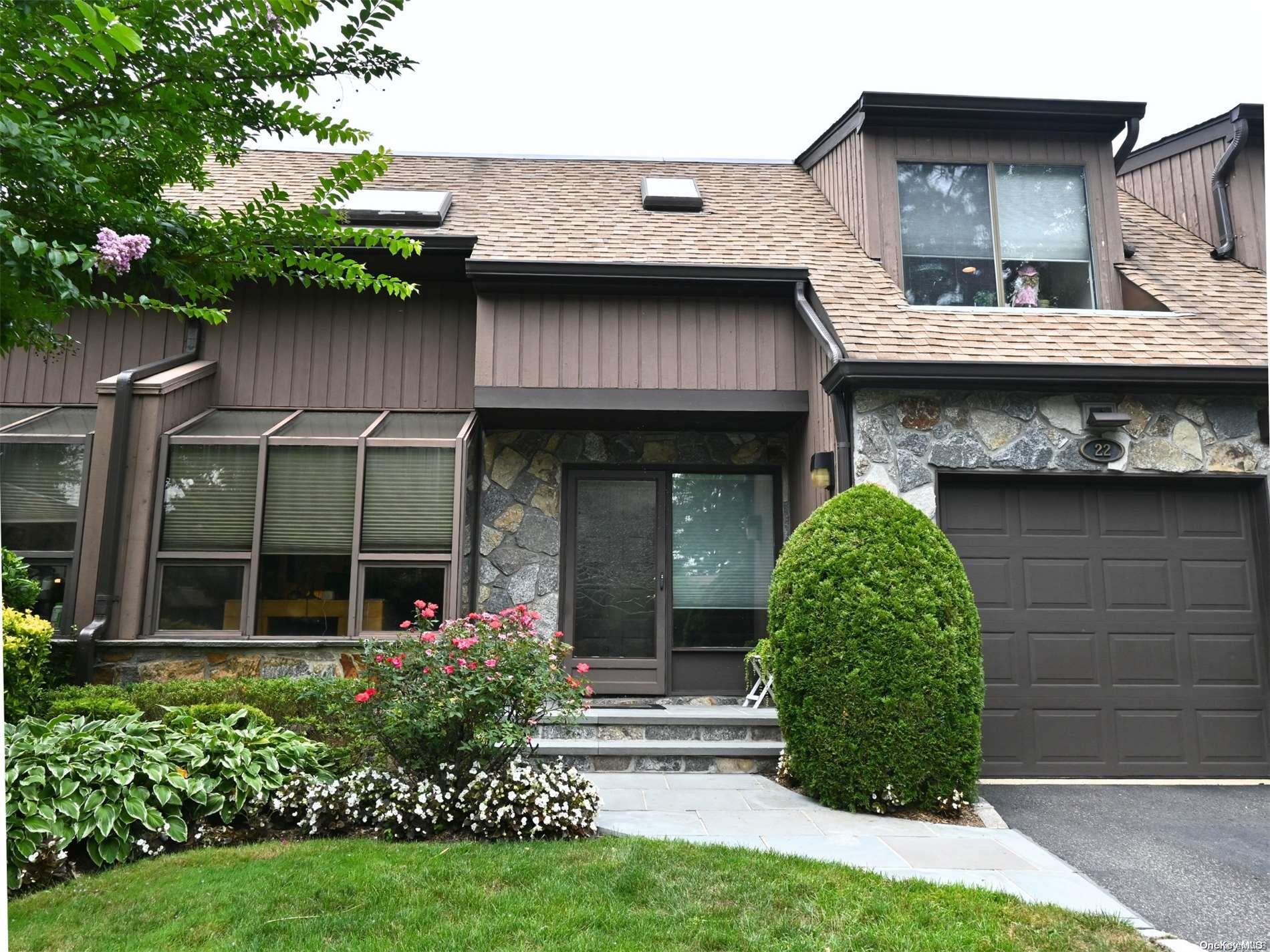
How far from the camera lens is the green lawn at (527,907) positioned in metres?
3.12

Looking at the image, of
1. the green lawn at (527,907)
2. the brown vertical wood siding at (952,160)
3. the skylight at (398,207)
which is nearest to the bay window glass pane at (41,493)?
the skylight at (398,207)

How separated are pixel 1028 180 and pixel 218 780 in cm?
811

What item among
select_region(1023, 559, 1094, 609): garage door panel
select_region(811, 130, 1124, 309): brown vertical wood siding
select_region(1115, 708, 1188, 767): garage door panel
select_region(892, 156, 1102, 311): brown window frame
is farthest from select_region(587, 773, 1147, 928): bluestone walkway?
select_region(811, 130, 1124, 309): brown vertical wood siding

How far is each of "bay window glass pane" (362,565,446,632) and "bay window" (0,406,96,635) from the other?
89.0 inches

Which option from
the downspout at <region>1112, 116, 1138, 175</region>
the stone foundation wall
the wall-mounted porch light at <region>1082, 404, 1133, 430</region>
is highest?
the downspout at <region>1112, 116, 1138, 175</region>

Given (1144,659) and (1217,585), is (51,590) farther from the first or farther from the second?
(1217,585)

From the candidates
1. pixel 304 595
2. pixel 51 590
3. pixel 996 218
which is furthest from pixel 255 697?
pixel 996 218

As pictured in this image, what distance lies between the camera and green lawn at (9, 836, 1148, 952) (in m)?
3.12

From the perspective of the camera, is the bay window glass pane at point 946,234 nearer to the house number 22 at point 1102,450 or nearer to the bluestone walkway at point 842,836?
the house number 22 at point 1102,450

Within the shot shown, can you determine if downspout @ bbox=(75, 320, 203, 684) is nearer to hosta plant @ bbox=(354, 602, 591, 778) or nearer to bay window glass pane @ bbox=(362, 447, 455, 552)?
bay window glass pane @ bbox=(362, 447, 455, 552)

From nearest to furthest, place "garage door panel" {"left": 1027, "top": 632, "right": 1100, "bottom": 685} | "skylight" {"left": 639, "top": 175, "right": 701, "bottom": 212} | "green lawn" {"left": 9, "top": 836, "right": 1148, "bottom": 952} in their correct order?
"green lawn" {"left": 9, "top": 836, "right": 1148, "bottom": 952} < "garage door panel" {"left": 1027, "top": 632, "right": 1100, "bottom": 685} < "skylight" {"left": 639, "top": 175, "right": 701, "bottom": 212}

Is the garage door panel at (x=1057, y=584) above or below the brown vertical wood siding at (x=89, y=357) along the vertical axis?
below

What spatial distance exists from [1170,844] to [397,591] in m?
5.38

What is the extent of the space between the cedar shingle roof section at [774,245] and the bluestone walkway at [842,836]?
3128 mm
